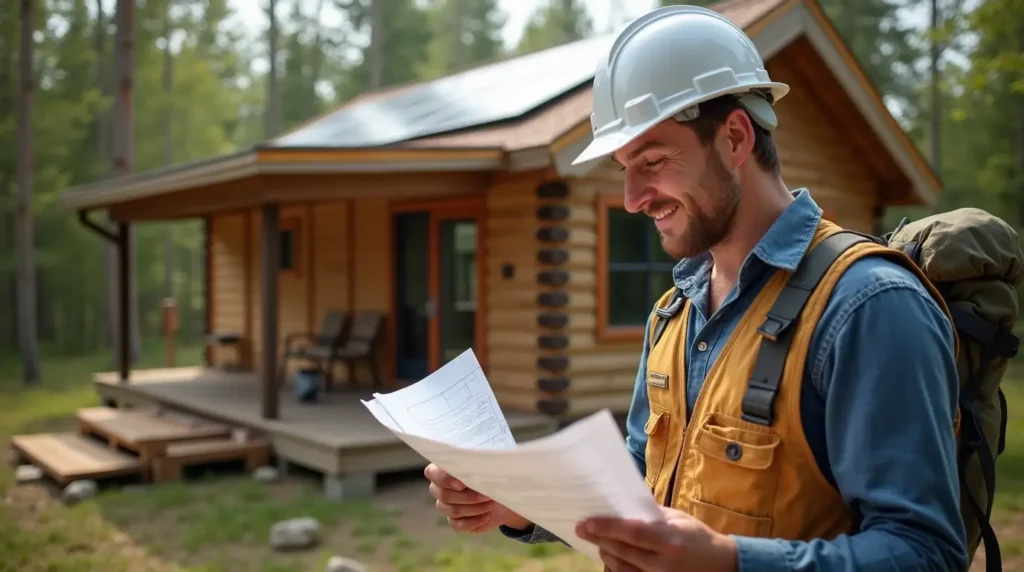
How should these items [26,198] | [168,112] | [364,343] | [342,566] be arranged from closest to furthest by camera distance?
[342,566], [364,343], [26,198], [168,112]

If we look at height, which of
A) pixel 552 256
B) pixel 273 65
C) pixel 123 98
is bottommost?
pixel 552 256

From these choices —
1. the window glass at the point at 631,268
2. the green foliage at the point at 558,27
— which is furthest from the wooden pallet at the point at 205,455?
the green foliage at the point at 558,27

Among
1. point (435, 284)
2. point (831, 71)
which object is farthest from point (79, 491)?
point (831, 71)

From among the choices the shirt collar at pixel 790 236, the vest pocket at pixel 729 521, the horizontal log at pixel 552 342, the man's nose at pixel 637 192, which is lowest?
the horizontal log at pixel 552 342

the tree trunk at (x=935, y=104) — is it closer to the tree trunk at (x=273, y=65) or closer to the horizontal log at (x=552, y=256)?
the tree trunk at (x=273, y=65)

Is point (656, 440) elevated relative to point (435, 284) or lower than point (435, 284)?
lower

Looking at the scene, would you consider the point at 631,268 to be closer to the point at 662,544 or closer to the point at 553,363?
the point at 553,363

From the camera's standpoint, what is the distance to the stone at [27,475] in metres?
7.97

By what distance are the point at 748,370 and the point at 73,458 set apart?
8.17 meters

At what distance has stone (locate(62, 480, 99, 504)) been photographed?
7.11 meters

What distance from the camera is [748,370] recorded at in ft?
4.56

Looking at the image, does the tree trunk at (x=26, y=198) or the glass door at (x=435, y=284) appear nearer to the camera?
the glass door at (x=435, y=284)

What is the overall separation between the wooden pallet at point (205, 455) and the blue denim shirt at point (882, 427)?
288 inches

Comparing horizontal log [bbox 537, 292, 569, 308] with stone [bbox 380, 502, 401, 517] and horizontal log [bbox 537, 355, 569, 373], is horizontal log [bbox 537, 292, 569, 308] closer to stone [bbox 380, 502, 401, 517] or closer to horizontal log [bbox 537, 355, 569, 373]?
horizontal log [bbox 537, 355, 569, 373]
